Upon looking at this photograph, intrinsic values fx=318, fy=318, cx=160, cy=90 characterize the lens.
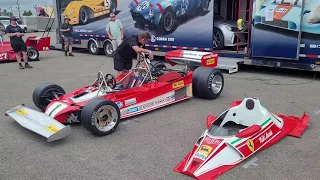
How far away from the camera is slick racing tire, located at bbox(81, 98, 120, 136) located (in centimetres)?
453

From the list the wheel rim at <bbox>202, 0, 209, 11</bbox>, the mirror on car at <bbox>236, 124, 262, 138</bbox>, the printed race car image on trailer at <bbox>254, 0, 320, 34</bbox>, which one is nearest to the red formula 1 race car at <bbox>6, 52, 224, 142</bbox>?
the mirror on car at <bbox>236, 124, 262, 138</bbox>

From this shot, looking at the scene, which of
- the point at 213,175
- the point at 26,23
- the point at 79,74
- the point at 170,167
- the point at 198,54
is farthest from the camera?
the point at 26,23

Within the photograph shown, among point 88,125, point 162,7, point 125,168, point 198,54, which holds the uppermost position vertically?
point 162,7

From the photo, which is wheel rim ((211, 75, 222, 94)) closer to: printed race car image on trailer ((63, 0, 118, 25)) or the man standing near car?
the man standing near car

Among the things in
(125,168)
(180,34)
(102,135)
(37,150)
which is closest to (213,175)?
(125,168)

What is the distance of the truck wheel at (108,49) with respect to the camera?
1409cm

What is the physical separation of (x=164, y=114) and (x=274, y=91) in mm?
3021

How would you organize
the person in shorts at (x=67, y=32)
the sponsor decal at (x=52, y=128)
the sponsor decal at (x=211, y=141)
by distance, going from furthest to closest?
the person in shorts at (x=67, y=32)
the sponsor decal at (x=52, y=128)
the sponsor decal at (x=211, y=141)

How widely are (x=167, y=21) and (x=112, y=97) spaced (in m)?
6.82

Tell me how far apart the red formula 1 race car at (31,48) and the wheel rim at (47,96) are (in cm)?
839

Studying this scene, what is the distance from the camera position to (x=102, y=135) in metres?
4.73

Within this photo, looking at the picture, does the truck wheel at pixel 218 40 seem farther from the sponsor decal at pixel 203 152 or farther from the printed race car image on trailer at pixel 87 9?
the sponsor decal at pixel 203 152

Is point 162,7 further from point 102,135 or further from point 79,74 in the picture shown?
point 102,135

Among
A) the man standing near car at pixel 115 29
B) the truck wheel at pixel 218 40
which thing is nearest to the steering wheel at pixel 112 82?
the truck wheel at pixel 218 40
